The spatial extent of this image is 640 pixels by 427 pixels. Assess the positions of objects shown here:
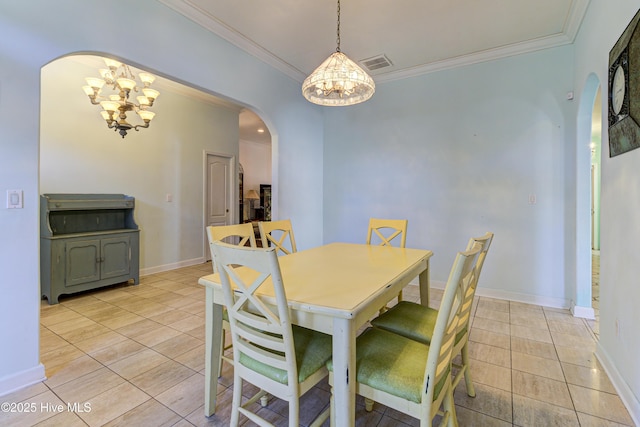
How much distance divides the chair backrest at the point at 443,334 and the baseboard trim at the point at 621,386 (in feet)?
4.07

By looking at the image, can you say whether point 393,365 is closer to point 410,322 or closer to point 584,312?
point 410,322

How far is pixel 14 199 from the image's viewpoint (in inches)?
69.3

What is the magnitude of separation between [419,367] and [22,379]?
7.82ft

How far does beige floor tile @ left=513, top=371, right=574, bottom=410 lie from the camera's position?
1707 mm

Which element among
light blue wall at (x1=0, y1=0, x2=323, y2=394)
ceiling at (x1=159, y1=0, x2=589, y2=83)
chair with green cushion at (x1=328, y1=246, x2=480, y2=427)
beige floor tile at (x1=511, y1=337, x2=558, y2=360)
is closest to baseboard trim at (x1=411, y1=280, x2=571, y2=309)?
beige floor tile at (x1=511, y1=337, x2=558, y2=360)

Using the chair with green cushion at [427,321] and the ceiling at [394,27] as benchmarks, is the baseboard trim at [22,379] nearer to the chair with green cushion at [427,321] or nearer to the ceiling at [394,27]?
the chair with green cushion at [427,321]

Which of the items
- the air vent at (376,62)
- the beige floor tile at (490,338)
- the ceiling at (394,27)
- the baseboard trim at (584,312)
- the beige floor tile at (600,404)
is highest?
the air vent at (376,62)

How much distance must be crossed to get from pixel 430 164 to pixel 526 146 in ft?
3.38

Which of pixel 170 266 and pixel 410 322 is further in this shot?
pixel 170 266

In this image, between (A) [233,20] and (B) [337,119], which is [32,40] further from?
(B) [337,119]

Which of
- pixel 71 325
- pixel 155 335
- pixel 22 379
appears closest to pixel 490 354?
pixel 155 335

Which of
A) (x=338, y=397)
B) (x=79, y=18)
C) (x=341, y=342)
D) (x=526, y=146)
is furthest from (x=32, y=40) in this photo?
(x=526, y=146)

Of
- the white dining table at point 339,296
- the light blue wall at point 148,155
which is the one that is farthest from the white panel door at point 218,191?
the white dining table at point 339,296

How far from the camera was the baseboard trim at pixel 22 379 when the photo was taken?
1.74 metres
